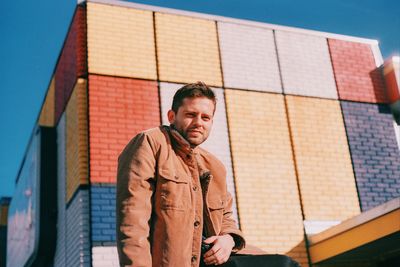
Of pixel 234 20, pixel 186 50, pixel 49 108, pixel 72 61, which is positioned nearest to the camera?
→ pixel 72 61

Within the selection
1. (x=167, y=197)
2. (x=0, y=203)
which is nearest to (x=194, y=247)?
(x=167, y=197)

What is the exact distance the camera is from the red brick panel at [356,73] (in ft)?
32.3

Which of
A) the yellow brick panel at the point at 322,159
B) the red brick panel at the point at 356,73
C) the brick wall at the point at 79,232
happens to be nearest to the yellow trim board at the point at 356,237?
the yellow brick panel at the point at 322,159

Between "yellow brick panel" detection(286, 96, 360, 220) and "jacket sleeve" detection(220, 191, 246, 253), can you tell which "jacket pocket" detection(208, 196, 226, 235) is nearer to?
"jacket sleeve" detection(220, 191, 246, 253)

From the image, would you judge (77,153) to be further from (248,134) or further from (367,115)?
(367,115)

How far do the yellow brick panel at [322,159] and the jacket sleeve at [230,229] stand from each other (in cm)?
628

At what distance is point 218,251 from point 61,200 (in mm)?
→ 7036

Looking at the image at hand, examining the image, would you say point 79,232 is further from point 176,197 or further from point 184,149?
point 176,197

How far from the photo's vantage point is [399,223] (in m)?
6.52

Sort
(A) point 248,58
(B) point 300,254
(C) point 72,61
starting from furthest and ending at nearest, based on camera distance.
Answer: (A) point 248,58
(C) point 72,61
(B) point 300,254

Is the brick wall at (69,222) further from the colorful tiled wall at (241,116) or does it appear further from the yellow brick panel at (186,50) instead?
the yellow brick panel at (186,50)

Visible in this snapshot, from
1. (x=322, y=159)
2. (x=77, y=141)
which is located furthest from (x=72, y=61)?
(x=322, y=159)

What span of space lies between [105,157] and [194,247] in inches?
221

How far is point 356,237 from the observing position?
7.34 metres
